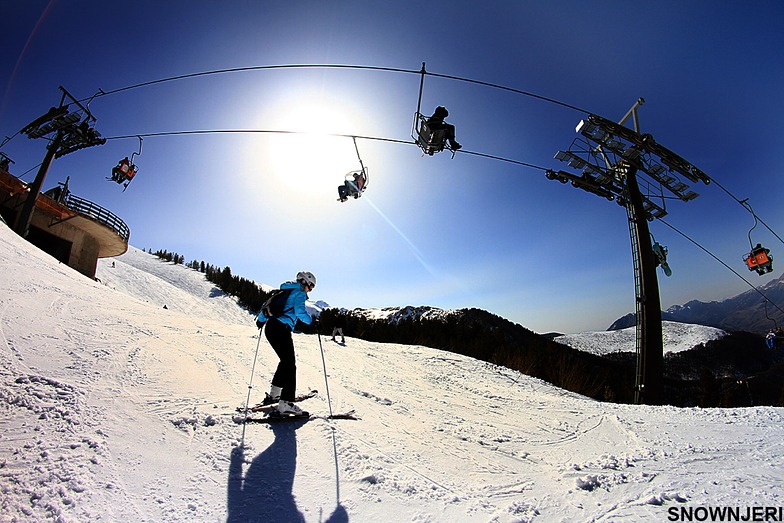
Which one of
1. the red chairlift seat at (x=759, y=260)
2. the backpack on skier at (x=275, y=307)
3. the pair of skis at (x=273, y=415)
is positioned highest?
the red chairlift seat at (x=759, y=260)

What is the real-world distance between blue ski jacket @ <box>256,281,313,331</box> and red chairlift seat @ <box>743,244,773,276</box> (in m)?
14.0

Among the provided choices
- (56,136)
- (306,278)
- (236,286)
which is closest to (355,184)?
(306,278)

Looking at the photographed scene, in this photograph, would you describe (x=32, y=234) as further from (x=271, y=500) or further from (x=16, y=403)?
(x=271, y=500)

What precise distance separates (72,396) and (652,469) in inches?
231

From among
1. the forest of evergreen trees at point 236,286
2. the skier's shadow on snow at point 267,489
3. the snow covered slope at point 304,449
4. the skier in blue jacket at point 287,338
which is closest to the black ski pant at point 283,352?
the skier in blue jacket at point 287,338

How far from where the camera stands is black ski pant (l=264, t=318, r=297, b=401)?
444cm

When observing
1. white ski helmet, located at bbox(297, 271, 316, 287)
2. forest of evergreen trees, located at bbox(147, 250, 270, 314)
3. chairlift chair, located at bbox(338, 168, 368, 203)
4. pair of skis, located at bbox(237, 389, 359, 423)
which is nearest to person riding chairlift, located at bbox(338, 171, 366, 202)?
chairlift chair, located at bbox(338, 168, 368, 203)

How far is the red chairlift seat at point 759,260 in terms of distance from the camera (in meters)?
10.4

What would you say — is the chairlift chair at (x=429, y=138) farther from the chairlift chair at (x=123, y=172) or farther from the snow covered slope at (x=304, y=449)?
the chairlift chair at (x=123, y=172)

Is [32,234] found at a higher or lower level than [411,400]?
higher

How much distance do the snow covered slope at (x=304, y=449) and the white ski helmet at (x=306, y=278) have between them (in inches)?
70.2

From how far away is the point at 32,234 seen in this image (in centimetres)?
2127

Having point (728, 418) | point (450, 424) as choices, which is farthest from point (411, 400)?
point (728, 418)

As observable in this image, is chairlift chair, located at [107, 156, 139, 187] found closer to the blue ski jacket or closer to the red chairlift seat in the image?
the blue ski jacket
